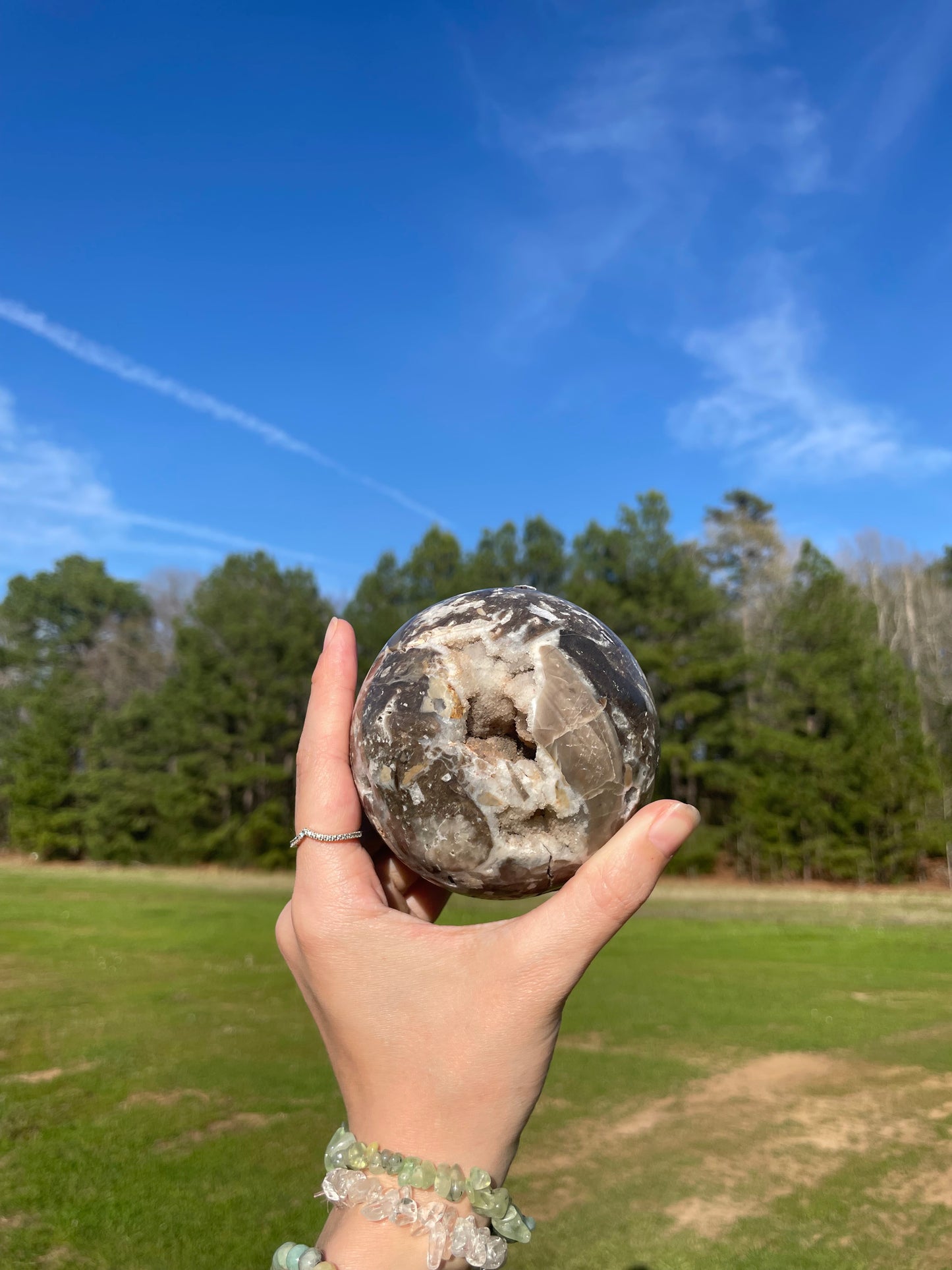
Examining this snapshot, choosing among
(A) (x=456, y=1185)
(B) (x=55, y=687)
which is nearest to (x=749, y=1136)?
(A) (x=456, y=1185)

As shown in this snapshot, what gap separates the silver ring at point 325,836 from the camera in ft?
8.91

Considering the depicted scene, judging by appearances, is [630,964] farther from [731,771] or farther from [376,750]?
[731,771]

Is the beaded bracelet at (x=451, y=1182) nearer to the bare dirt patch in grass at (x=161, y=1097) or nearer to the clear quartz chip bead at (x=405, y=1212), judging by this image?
the clear quartz chip bead at (x=405, y=1212)

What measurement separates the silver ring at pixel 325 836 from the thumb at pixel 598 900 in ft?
2.18

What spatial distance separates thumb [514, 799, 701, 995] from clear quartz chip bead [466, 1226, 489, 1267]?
24.7 inches

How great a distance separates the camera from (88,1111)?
8.09 metres

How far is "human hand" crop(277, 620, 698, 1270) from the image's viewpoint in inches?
89.7

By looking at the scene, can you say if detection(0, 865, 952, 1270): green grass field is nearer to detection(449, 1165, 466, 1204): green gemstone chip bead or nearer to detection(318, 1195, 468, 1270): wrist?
detection(318, 1195, 468, 1270): wrist

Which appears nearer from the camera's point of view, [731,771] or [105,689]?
[731,771]

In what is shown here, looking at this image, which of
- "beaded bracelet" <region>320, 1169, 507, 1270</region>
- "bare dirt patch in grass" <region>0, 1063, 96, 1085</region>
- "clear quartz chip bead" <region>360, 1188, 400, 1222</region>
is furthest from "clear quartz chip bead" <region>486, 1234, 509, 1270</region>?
"bare dirt patch in grass" <region>0, 1063, 96, 1085</region>

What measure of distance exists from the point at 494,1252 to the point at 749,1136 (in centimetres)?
689

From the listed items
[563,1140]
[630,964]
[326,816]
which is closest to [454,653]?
[326,816]

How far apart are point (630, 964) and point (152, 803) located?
29700 mm

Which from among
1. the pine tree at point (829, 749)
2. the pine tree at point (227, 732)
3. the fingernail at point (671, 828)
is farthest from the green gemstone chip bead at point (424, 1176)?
the pine tree at point (227, 732)
